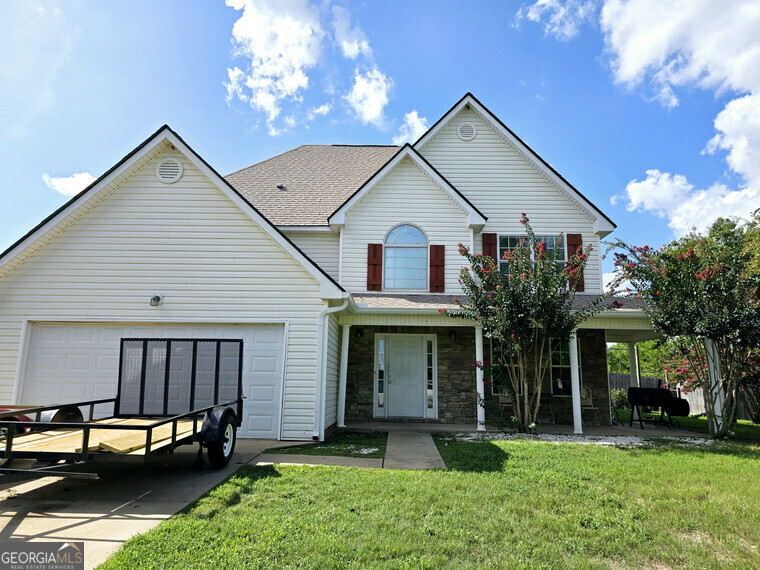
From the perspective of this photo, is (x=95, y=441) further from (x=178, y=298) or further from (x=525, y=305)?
(x=525, y=305)

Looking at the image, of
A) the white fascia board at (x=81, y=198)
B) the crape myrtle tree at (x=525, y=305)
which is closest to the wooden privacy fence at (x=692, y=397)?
the crape myrtle tree at (x=525, y=305)

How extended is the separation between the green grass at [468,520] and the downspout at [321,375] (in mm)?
2347

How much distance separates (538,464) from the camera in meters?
6.57

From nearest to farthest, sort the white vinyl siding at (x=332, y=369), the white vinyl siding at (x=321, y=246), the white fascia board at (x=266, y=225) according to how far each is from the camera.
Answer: the white fascia board at (x=266, y=225) < the white vinyl siding at (x=332, y=369) < the white vinyl siding at (x=321, y=246)

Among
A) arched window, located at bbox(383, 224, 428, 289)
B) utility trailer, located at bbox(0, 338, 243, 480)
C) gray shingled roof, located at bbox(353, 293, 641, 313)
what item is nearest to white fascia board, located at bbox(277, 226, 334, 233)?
arched window, located at bbox(383, 224, 428, 289)

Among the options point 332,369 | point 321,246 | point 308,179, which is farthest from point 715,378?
point 308,179

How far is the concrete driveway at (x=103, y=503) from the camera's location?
3.79m

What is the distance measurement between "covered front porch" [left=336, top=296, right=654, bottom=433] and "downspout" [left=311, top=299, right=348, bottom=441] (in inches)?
111

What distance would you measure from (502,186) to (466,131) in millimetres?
2142

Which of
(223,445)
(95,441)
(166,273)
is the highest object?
(166,273)

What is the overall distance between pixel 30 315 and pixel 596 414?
13.7 metres

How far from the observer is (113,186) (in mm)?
9156

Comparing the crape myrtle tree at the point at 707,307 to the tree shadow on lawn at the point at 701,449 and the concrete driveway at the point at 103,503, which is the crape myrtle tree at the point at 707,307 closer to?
the tree shadow on lawn at the point at 701,449

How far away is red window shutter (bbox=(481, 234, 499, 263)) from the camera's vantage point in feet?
41.0
